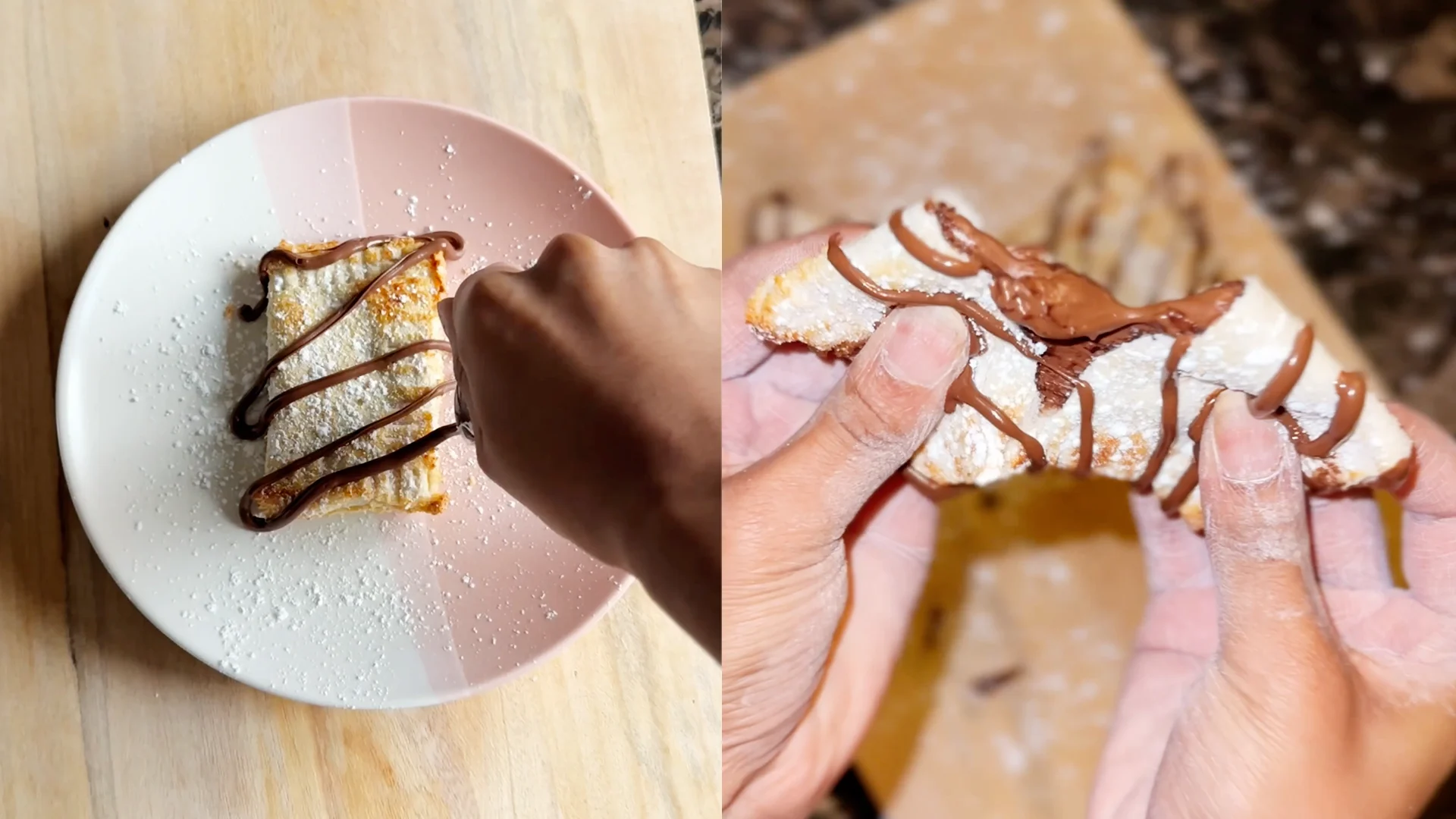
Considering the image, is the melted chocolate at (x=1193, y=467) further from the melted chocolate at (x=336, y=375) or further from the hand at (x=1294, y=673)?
the melted chocolate at (x=336, y=375)

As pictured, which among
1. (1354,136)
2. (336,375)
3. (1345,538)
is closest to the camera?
(1354,136)

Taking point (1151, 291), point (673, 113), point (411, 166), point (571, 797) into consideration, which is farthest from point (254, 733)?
point (1151, 291)

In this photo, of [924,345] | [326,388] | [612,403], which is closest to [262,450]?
→ [326,388]

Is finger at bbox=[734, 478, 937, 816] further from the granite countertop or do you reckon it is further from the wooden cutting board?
the granite countertop

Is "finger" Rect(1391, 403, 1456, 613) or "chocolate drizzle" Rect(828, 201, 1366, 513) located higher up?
"chocolate drizzle" Rect(828, 201, 1366, 513)

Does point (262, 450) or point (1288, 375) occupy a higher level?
point (1288, 375)

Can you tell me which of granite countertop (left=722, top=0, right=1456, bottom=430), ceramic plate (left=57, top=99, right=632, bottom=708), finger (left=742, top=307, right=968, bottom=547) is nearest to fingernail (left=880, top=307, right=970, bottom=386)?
finger (left=742, top=307, right=968, bottom=547)

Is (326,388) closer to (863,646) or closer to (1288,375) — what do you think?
(863,646)
